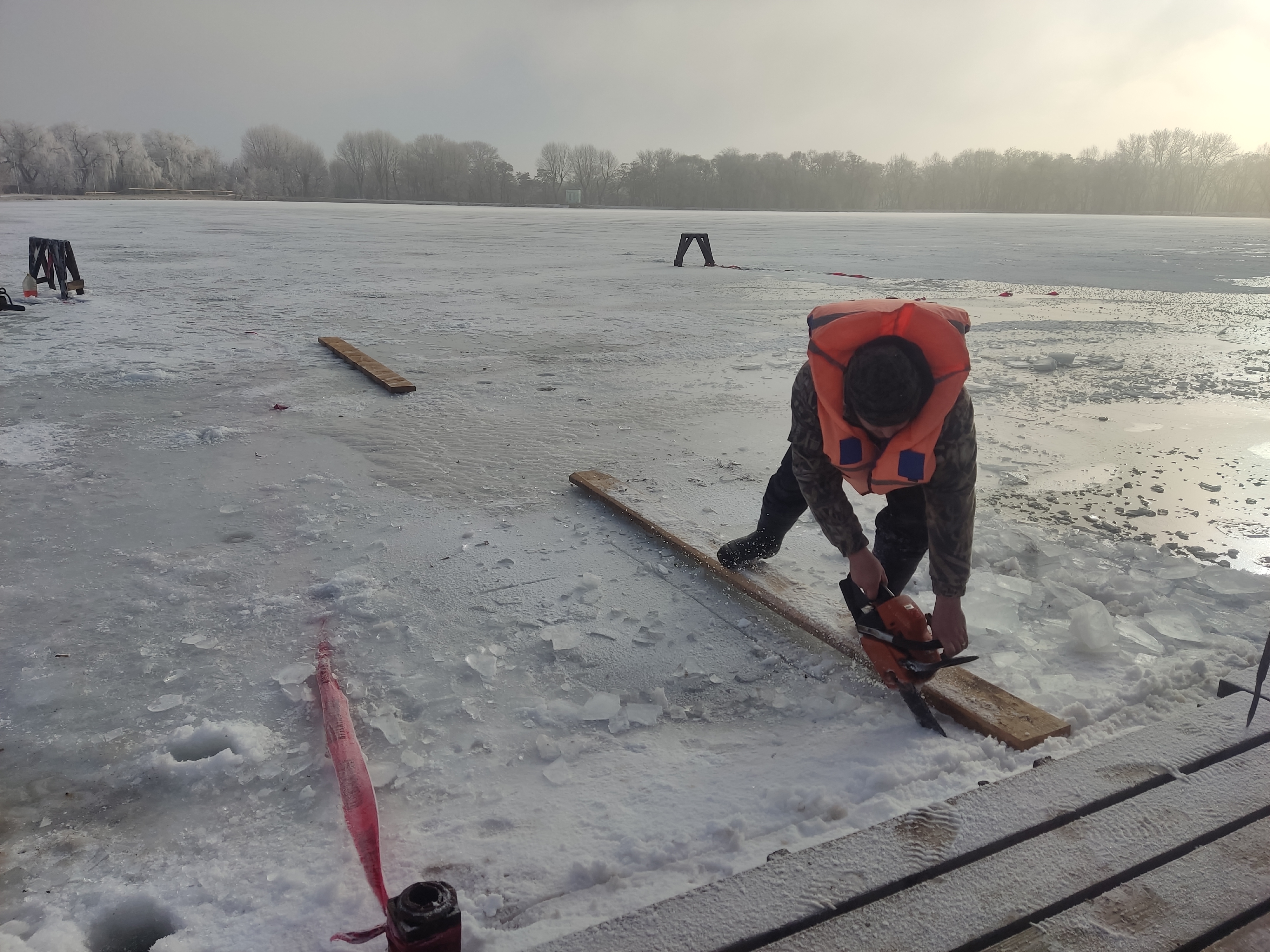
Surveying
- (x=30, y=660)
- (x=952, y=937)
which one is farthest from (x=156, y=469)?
(x=952, y=937)

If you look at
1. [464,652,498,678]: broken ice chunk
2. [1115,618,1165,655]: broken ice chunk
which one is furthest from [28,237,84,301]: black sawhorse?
[1115,618,1165,655]: broken ice chunk

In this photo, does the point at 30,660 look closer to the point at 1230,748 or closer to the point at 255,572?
→ the point at 255,572

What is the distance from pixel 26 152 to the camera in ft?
252

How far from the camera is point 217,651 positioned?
253 centimetres

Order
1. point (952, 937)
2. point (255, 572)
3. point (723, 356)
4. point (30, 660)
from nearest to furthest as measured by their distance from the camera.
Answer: point (952, 937) < point (30, 660) < point (255, 572) < point (723, 356)

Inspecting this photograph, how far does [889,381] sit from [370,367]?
201 inches

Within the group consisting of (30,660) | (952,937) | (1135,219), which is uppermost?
(1135,219)

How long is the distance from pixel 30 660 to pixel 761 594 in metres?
2.31

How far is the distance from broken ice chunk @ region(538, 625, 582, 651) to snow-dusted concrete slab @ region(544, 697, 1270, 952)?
116 centimetres

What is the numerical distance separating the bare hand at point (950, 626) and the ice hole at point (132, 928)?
73.3 inches

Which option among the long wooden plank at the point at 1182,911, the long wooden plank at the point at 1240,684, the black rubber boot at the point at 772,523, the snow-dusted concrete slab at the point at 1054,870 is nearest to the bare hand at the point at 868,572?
the snow-dusted concrete slab at the point at 1054,870

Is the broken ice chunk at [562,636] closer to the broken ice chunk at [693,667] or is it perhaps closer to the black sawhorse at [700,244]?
the broken ice chunk at [693,667]

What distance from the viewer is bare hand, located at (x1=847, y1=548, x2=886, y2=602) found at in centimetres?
212

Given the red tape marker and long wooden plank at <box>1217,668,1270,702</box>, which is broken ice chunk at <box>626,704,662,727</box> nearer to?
the red tape marker
